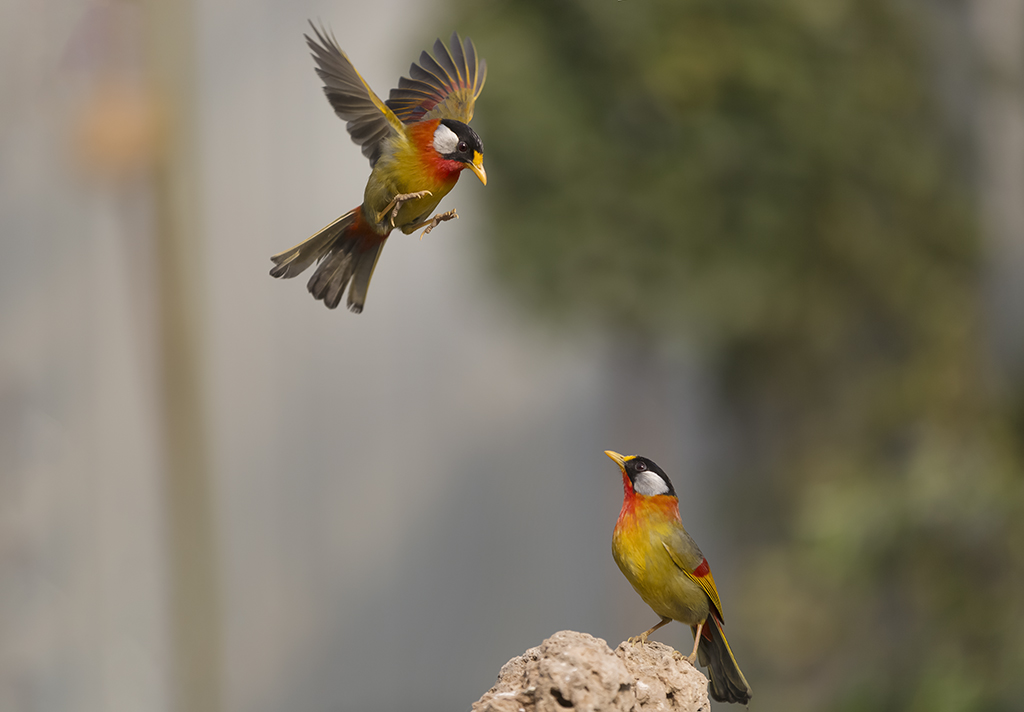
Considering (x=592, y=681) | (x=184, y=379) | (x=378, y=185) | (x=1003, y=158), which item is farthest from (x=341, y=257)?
(x=1003, y=158)

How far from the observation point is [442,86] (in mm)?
610

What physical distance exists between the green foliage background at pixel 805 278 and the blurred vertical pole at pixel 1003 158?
0.18 meters

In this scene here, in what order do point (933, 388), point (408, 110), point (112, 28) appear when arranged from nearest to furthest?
point (408, 110) < point (112, 28) < point (933, 388)

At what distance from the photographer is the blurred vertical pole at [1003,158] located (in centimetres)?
409

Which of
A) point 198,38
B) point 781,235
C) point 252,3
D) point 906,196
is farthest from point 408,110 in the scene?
point 906,196

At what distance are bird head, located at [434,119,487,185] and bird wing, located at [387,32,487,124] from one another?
5cm

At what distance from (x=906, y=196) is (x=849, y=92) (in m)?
0.58

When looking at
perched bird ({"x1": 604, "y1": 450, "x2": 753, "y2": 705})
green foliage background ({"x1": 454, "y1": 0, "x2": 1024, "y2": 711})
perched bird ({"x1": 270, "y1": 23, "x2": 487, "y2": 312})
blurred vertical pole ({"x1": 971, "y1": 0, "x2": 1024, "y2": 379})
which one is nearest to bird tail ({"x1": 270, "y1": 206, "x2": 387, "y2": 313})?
perched bird ({"x1": 270, "y1": 23, "x2": 487, "y2": 312})

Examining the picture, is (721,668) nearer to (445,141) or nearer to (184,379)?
(445,141)

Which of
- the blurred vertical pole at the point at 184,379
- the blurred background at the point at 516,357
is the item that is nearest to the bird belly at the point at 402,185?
the blurred background at the point at 516,357

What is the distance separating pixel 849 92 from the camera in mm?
3375

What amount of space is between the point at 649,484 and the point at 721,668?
196mm

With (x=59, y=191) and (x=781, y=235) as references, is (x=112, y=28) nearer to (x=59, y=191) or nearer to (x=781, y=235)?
(x=59, y=191)

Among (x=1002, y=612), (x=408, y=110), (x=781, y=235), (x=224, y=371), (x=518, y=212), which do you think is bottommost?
(x=408, y=110)
